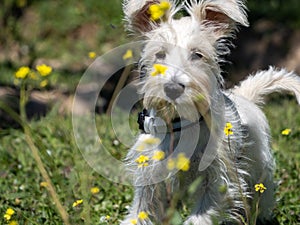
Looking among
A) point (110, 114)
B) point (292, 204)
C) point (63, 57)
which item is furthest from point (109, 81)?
point (292, 204)

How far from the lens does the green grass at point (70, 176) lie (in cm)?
433

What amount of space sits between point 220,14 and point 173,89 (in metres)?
0.69

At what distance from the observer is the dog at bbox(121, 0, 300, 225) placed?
346 cm

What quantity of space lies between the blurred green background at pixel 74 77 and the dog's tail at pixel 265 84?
0.58 ft

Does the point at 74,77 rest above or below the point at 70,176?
below

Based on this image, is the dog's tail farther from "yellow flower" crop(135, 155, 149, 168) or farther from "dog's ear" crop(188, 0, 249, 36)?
"yellow flower" crop(135, 155, 149, 168)

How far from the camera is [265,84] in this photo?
4.46m

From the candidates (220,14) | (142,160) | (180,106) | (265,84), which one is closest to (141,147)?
(142,160)

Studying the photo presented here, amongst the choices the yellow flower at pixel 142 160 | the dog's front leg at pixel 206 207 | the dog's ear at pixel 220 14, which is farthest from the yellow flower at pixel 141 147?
the dog's ear at pixel 220 14

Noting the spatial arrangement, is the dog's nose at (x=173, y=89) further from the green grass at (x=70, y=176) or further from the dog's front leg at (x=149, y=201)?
the green grass at (x=70, y=176)

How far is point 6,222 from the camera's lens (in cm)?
410

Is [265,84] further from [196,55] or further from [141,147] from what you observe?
[141,147]

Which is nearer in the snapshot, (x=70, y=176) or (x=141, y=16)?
(x=141, y=16)

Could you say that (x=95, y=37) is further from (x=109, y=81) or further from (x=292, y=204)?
(x=292, y=204)
